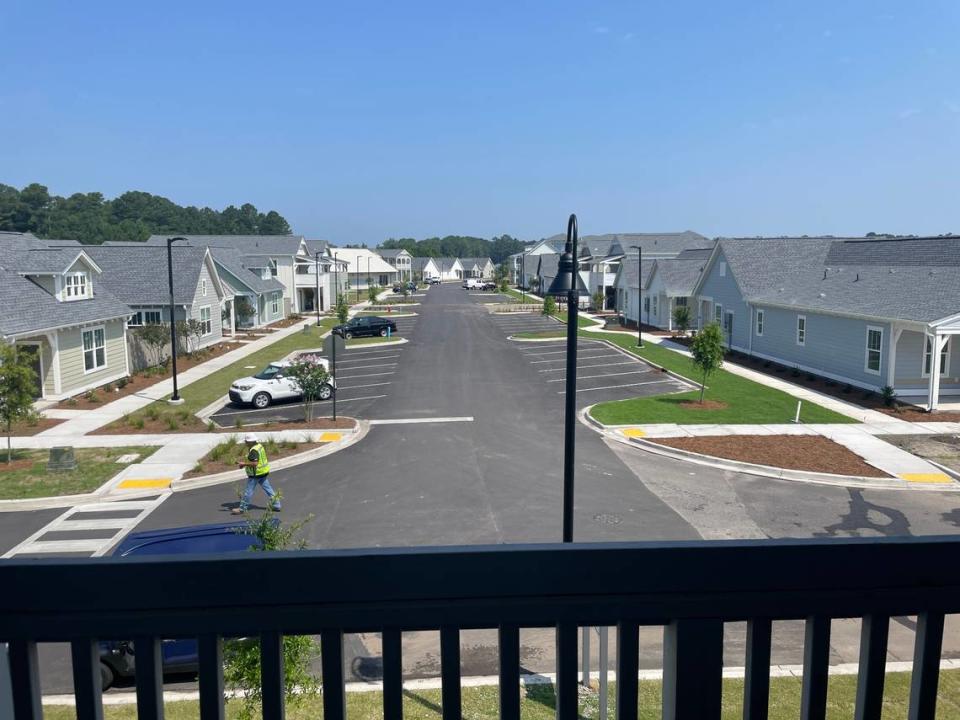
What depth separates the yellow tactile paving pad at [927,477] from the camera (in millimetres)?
19094

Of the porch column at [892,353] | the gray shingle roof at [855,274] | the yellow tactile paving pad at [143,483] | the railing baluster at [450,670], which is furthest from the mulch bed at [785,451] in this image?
the railing baluster at [450,670]

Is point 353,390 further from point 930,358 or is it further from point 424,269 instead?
point 424,269

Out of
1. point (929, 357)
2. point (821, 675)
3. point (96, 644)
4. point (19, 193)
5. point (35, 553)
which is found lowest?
point (35, 553)

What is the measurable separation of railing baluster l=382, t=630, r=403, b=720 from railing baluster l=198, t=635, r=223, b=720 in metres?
0.41

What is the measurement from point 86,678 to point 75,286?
117ft

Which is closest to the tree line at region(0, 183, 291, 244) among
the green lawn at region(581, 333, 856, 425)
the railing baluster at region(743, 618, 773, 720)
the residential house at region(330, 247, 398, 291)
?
the residential house at region(330, 247, 398, 291)

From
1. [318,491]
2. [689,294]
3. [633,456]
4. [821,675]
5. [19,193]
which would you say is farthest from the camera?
[19,193]

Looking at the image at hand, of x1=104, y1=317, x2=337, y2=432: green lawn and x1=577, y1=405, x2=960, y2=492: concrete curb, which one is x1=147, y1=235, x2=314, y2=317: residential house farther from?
x1=577, y1=405, x2=960, y2=492: concrete curb

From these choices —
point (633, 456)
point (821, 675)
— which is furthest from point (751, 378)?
point (821, 675)

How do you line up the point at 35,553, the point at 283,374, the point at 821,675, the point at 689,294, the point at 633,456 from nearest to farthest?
the point at 821,675 → the point at 35,553 → the point at 633,456 → the point at 283,374 → the point at 689,294

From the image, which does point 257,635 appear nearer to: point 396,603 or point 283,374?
point 396,603

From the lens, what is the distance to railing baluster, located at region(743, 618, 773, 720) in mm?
2105

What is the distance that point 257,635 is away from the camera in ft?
6.54

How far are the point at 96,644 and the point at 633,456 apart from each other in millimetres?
20589
